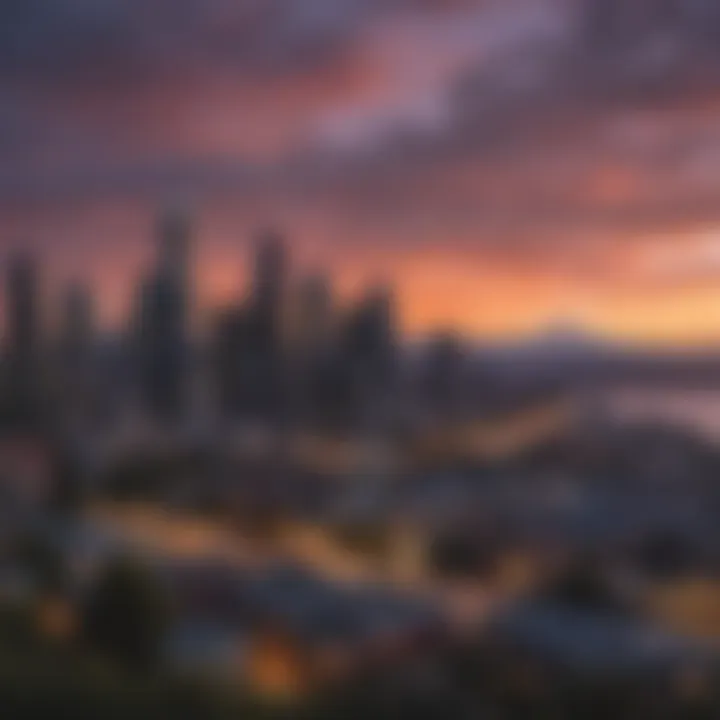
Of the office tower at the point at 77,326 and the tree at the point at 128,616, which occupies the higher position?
the office tower at the point at 77,326

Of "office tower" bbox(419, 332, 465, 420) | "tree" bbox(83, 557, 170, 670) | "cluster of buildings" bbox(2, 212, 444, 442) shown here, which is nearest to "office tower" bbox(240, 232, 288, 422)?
"cluster of buildings" bbox(2, 212, 444, 442)

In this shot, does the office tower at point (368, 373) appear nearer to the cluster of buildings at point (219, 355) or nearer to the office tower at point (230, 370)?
the cluster of buildings at point (219, 355)

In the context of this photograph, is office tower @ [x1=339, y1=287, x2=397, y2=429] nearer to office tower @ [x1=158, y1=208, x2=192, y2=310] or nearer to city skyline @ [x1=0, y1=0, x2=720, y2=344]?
city skyline @ [x1=0, y1=0, x2=720, y2=344]

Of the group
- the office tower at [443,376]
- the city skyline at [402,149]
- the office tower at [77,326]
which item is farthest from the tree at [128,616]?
the office tower at [443,376]

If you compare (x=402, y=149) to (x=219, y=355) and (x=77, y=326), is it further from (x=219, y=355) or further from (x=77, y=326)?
(x=77, y=326)

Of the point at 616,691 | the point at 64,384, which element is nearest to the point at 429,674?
the point at 616,691

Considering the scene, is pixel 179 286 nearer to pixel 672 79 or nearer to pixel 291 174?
pixel 291 174

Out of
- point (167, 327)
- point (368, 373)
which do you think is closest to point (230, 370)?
point (167, 327)
